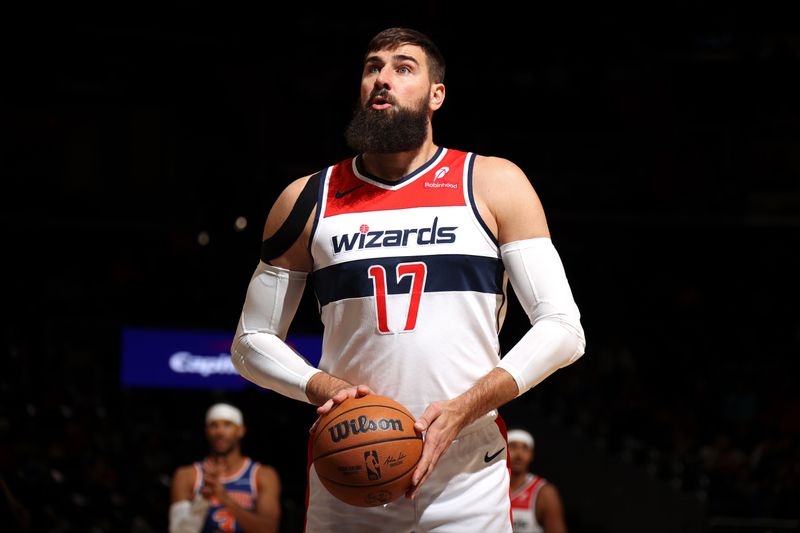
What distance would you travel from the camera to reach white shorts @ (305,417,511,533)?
2875 mm

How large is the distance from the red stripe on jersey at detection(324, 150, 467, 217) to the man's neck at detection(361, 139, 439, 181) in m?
0.05

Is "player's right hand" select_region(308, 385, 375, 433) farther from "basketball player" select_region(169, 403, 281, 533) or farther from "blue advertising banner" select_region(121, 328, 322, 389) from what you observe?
"blue advertising banner" select_region(121, 328, 322, 389)

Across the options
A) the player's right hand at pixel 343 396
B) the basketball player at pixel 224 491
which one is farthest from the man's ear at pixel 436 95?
the basketball player at pixel 224 491

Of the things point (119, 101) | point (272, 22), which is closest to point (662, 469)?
point (272, 22)

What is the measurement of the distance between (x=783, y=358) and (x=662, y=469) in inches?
142

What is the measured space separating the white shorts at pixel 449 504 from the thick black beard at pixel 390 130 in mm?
819

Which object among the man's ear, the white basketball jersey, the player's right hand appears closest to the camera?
the player's right hand

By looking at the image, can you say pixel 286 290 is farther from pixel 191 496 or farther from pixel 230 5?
pixel 230 5

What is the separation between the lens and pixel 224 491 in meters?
7.32

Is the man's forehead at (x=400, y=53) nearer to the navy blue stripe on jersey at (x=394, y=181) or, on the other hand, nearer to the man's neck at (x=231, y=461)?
the navy blue stripe on jersey at (x=394, y=181)

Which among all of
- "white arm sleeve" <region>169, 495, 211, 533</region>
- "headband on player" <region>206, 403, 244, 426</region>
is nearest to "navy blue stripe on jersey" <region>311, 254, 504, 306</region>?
"white arm sleeve" <region>169, 495, 211, 533</region>

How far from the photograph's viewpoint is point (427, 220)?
3.00 meters

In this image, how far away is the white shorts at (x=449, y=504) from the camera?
9.43ft

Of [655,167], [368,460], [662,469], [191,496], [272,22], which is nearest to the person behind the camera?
[368,460]
